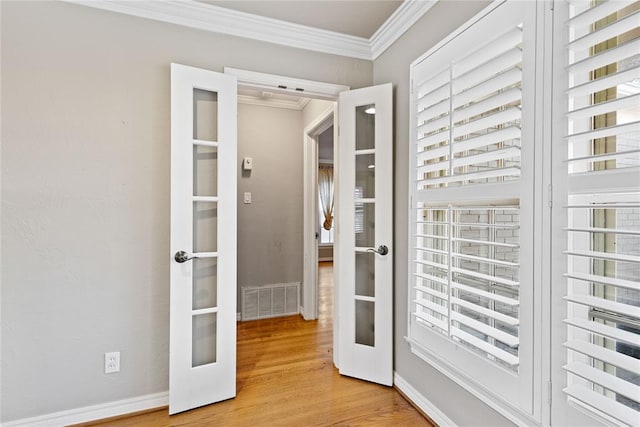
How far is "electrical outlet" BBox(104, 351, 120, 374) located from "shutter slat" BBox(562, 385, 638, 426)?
229cm

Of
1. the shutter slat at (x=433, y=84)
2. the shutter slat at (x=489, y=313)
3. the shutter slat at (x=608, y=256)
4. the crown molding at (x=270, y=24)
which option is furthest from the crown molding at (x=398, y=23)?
the shutter slat at (x=489, y=313)

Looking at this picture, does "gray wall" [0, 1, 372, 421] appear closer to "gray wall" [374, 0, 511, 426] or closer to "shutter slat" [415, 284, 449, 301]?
"gray wall" [374, 0, 511, 426]

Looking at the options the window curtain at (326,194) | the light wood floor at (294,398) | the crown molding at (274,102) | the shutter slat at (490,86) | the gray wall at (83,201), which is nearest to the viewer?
the shutter slat at (490,86)

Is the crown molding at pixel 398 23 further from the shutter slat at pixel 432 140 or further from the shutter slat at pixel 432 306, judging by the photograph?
the shutter slat at pixel 432 306

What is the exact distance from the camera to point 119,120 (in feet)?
6.60

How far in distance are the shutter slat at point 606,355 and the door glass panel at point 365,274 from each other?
53.7 inches

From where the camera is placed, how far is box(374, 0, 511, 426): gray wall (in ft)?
5.58

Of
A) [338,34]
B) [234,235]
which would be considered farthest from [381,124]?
[234,235]

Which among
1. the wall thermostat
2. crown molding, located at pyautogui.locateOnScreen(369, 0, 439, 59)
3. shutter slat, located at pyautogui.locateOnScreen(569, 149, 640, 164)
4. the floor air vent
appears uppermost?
crown molding, located at pyautogui.locateOnScreen(369, 0, 439, 59)

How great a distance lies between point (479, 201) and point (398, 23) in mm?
1360

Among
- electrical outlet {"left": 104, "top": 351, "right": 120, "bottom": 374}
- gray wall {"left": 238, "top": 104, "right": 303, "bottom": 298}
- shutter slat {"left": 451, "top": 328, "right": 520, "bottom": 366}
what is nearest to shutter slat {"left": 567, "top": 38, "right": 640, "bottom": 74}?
shutter slat {"left": 451, "top": 328, "right": 520, "bottom": 366}

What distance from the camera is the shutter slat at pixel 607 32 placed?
3.18ft

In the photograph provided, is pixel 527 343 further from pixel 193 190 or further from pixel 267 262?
pixel 267 262

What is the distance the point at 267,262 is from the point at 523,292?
115 inches
